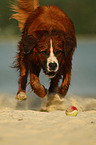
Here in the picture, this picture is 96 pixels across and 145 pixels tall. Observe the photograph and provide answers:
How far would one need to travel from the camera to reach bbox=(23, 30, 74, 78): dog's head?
217 inches

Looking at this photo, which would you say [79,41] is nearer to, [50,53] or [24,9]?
[24,9]

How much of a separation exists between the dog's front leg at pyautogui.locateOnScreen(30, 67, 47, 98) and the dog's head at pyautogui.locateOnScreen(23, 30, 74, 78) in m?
0.30

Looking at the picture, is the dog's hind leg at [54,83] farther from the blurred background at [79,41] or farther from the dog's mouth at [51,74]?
the blurred background at [79,41]

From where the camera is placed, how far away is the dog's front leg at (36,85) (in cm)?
590

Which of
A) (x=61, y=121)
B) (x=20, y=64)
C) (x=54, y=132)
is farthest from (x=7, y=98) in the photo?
(x=54, y=132)

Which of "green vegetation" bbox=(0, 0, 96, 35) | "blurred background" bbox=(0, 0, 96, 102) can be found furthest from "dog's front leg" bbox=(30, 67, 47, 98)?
"green vegetation" bbox=(0, 0, 96, 35)

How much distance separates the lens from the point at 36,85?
19.4 feet

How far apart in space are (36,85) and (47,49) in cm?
77

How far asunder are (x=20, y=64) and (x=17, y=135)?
290cm

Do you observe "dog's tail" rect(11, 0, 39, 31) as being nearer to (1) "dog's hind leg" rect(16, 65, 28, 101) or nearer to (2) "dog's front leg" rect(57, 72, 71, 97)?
(1) "dog's hind leg" rect(16, 65, 28, 101)

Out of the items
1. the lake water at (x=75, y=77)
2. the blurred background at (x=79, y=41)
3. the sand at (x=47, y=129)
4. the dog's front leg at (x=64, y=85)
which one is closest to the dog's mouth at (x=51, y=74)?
the dog's front leg at (x=64, y=85)

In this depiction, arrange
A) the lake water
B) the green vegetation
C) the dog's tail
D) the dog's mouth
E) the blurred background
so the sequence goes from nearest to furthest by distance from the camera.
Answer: the dog's mouth → the dog's tail → the lake water → the blurred background → the green vegetation

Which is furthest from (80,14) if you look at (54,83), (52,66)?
(52,66)

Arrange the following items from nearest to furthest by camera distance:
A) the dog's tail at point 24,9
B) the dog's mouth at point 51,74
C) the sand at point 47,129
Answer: the sand at point 47,129
the dog's mouth at point 51,74
the dog's tail at point 24,9
